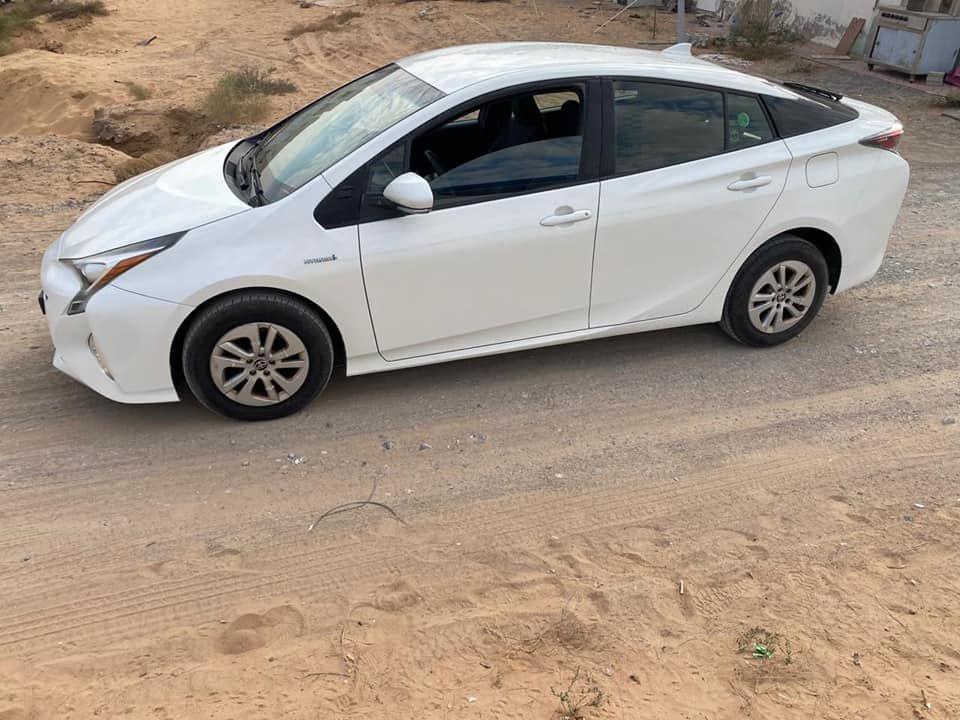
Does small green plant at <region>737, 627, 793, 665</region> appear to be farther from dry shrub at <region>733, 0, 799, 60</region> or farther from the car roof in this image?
dry shrub at <region>733, 0, 799, 60</region>

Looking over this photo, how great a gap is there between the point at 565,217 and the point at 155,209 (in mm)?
2112

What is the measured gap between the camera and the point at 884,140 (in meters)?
4.99

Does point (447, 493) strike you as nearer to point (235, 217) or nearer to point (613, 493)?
point (613, 493)

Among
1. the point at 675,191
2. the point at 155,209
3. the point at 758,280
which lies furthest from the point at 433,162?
the point at 758,280

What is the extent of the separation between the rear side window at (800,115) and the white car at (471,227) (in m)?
0.01

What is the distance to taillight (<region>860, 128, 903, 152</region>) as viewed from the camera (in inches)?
195

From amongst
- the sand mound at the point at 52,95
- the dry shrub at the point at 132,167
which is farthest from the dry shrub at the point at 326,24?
the dry shrub at the point at 132,167

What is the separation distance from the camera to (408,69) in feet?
16.1

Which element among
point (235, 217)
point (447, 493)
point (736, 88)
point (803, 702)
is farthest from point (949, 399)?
point (235, 217)

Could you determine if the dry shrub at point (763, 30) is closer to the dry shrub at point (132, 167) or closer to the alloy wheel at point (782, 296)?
the dry shrub at point (132, 167)

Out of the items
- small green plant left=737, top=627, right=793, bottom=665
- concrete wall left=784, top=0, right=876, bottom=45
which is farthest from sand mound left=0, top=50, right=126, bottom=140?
concrete wall left=784, top=0, right=876, bottom=45

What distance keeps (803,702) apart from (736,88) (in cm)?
328

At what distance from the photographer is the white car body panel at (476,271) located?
4.20 metres

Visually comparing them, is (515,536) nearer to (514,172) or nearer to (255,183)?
(514,172)
